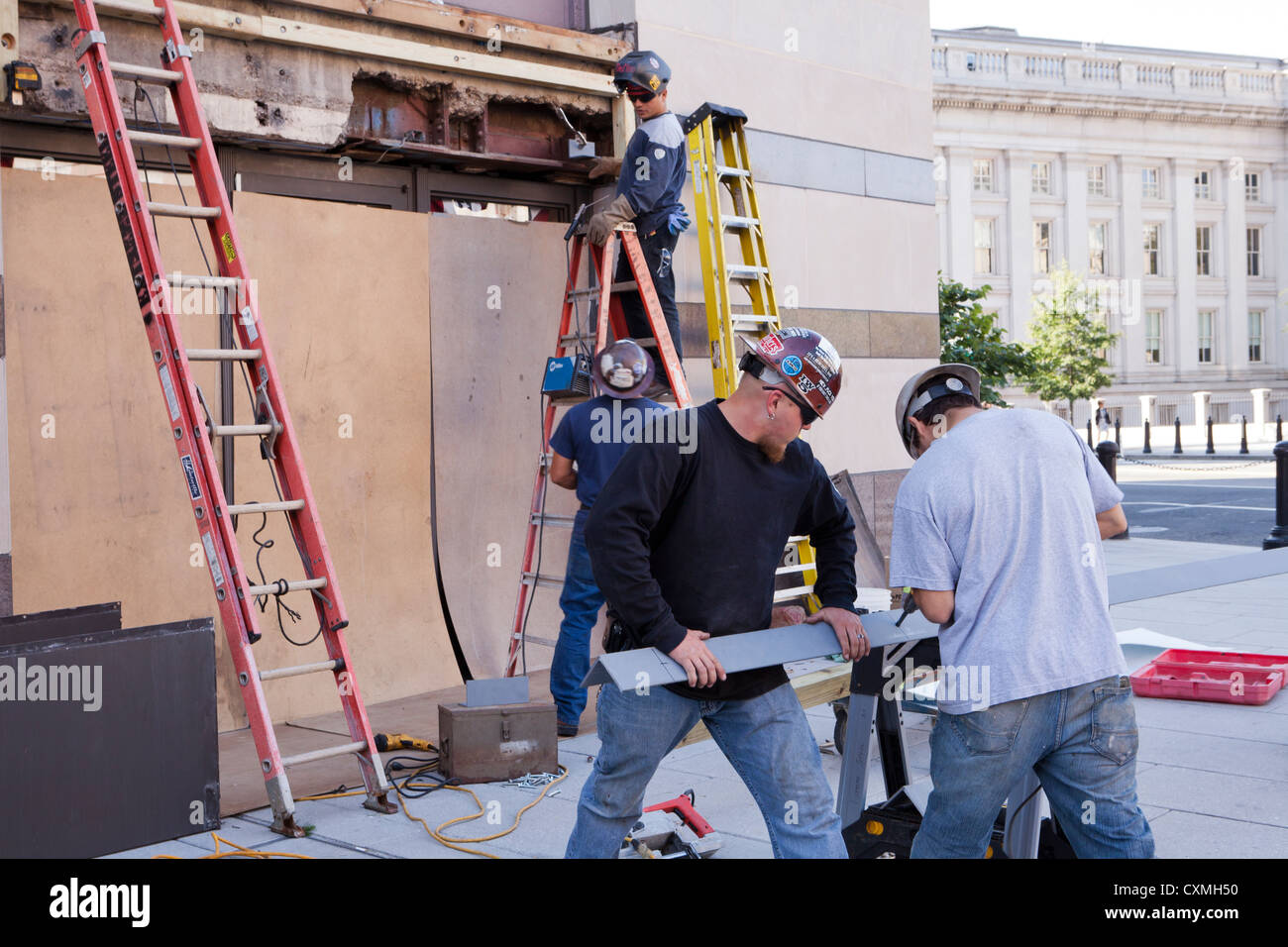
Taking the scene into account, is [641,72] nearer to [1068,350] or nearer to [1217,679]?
[1217,679]

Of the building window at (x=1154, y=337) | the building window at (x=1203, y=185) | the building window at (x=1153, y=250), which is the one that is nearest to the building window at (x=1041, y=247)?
the building window at (x=1154, y=337)

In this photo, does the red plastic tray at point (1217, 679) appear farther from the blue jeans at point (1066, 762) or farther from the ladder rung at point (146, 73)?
the ladder rung at point (146, 73)

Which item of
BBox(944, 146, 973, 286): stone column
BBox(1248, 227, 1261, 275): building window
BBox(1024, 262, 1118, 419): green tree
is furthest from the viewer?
BBox(1248, 227, 1261, 275): building window

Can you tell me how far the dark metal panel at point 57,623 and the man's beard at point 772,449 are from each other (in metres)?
2.85

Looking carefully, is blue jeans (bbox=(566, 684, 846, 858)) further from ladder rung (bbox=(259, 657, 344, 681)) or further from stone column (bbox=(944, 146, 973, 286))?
stone column (bbox=(944, 146, 973, 286))

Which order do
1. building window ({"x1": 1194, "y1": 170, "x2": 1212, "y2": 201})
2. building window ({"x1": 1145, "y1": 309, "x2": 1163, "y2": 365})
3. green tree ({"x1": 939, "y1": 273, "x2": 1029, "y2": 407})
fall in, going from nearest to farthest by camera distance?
green tree ({"x1": 939, "y1": 273, "x2": 1029, "y2": 407}), building window ({"x1": 1145, "y1": 309, "x2": 1163, "y2": 365}), building window ({"x1": 1194, "y1": 170, "x2": 1212, "y2": 201})

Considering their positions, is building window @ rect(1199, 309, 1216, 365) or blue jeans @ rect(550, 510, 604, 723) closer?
blue jeans @ rect(550, 510, 604, 723)

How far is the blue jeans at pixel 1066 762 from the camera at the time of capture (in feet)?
11.3

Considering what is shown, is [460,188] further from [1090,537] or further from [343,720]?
[1090,537]

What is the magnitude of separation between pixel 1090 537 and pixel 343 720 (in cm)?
503

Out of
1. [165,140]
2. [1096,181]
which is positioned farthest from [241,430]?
[1096,181]

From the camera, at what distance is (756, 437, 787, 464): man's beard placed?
12.2 ft

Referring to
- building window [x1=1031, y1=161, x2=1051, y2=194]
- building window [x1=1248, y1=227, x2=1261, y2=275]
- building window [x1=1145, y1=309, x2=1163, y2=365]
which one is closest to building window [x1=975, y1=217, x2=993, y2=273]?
building window [x1=1031, y1=161, x2=1051, y2=194]

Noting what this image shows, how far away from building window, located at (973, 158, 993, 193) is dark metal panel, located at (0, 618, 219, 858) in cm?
5055
